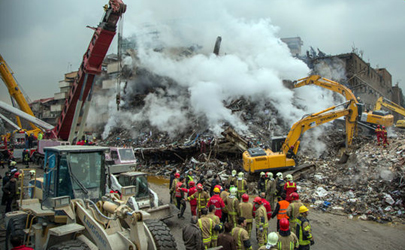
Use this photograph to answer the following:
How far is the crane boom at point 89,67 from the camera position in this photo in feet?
35.0

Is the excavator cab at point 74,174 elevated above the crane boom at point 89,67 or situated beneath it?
situated beneath

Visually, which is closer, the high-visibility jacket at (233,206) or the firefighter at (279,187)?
the high-visibility jacket at (233,206)

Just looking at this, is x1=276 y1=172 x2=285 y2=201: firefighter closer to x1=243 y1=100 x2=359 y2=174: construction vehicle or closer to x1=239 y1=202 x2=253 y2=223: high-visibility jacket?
x1=239 y1=202 x2=253 y2=223: high-visibility jacket

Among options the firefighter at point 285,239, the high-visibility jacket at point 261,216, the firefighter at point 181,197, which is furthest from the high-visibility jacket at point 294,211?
the firefighter at point 181,197

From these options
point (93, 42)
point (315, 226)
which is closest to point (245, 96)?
point (93, 42)

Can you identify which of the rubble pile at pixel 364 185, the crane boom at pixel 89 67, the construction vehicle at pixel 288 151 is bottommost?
the rubble pile at pixel 364 185

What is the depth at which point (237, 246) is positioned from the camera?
4.18 metres

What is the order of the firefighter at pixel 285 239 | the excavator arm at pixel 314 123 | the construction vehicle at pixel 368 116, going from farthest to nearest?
the construction vehicle at pixel 368 116 < the excavator arm at pixel 314 123 < the firefighter at pixel 285 239

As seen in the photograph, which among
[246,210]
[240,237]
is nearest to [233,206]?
[246,210]

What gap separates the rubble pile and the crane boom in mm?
9829

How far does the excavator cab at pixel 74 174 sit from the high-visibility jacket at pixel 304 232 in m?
3.38

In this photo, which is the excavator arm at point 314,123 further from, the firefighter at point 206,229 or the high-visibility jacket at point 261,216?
the firefighter at point 206,229

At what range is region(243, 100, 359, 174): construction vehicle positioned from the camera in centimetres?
1105

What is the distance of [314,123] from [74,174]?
1017 cm
